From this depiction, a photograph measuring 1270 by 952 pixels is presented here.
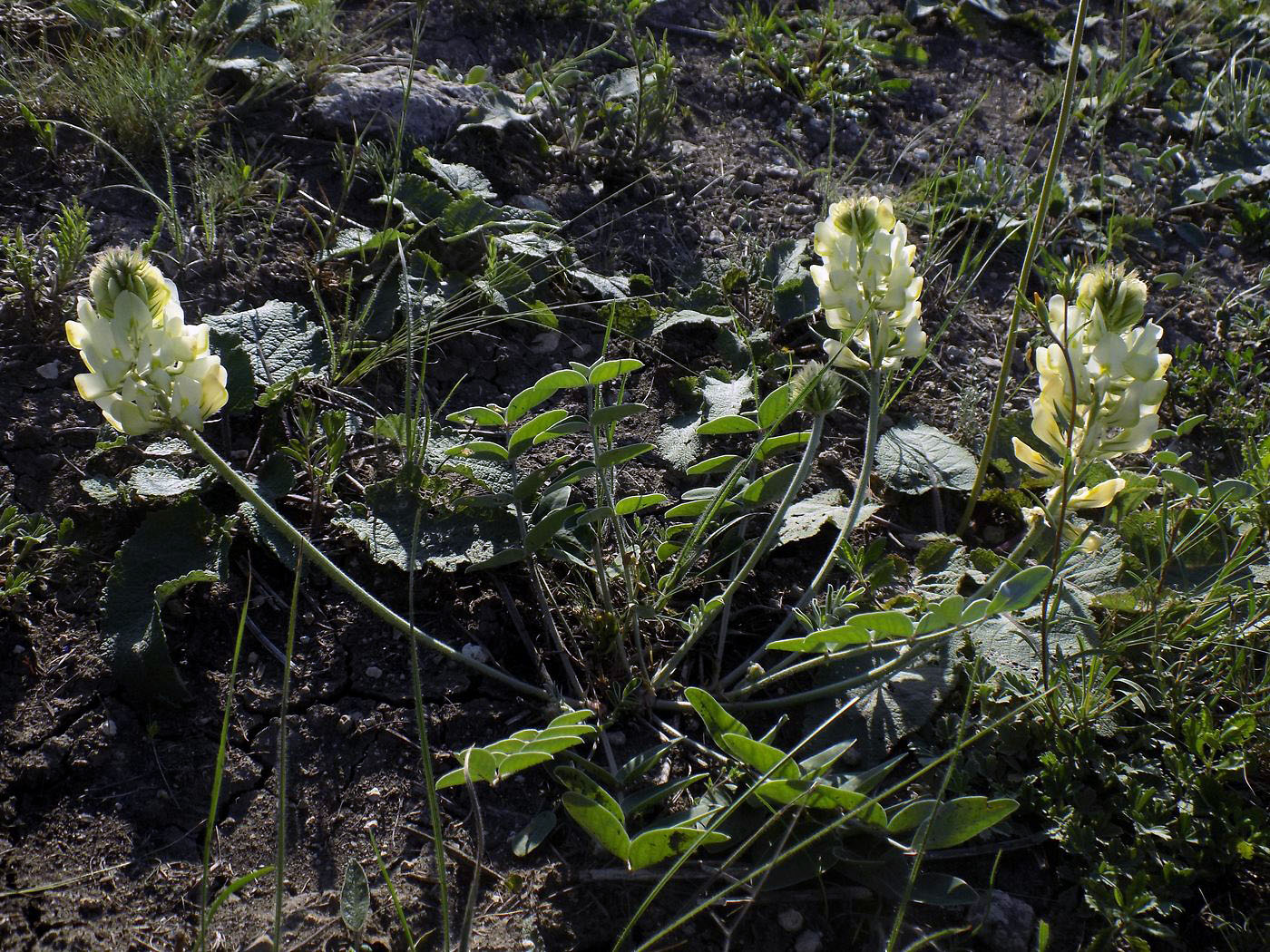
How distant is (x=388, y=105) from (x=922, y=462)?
1849 millimetres

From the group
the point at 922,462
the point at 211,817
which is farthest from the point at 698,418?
the point at 211,817

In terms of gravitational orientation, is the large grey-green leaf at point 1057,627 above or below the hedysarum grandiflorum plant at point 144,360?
below

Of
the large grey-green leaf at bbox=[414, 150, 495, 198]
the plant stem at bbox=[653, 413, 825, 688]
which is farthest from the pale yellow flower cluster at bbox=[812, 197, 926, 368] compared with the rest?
the large grey-green leaf at bbox=[414, 150, 495, 198]

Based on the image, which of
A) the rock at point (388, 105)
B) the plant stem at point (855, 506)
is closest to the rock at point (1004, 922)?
the plant stem at point (855, 506)

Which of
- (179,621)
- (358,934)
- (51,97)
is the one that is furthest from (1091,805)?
(51,97)

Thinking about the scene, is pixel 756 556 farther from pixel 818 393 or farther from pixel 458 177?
pixel 458 177

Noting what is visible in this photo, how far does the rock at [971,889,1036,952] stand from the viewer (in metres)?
1.54

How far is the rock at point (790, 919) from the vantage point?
1537 mm

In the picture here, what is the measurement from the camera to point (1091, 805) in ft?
5.33

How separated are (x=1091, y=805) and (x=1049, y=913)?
0.19 meters

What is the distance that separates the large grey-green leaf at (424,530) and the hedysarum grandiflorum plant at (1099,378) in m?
0.95

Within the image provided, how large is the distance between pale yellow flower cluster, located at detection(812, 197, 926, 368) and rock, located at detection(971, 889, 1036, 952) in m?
0.92

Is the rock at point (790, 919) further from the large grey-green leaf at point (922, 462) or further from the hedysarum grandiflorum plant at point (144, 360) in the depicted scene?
the large grey-green leaf at point (922, 462)

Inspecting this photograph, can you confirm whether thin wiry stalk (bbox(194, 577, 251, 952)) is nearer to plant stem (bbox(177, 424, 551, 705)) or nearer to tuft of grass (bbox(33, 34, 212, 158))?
plant stem (bbox(177, 424, 551, 705))
